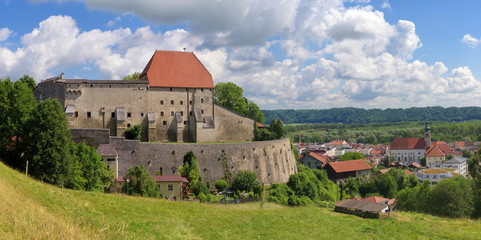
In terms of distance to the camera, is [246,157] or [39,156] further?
[246,157]

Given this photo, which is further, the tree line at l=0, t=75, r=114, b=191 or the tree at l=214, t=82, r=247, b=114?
the tree at l=214, t=82, r=247, b=114

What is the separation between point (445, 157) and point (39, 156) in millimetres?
120264

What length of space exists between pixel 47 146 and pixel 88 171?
4657mm

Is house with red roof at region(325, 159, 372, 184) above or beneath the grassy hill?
beneath

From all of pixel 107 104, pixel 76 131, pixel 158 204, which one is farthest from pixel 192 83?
pixel 158 204

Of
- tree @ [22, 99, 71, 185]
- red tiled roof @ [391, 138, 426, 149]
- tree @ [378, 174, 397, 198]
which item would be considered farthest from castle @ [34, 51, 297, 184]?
red tiled roof @ [391, 138, 426, 149]

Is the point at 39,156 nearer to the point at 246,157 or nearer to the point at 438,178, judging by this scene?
the point at 246,157

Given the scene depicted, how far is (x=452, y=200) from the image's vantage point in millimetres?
45031

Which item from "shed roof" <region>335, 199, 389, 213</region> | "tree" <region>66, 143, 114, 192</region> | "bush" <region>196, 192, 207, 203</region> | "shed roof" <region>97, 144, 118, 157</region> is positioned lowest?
"bush" <region>196, 192, 207, 203</region>

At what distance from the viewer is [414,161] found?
125250 mm

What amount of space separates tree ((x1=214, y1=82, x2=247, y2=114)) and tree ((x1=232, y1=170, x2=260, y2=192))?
18.9 metres

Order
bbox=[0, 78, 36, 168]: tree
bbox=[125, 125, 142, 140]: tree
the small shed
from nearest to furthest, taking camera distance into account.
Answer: the small shed
bbox=[0, 78, 36, 168]: tree
bbox=[125, 125, 142, 140]: tree

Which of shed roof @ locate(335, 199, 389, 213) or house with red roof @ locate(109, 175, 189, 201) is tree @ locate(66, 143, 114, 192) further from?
shed roof @ locate(335, 199, 389, 213)

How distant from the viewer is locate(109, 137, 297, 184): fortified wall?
42.9m
